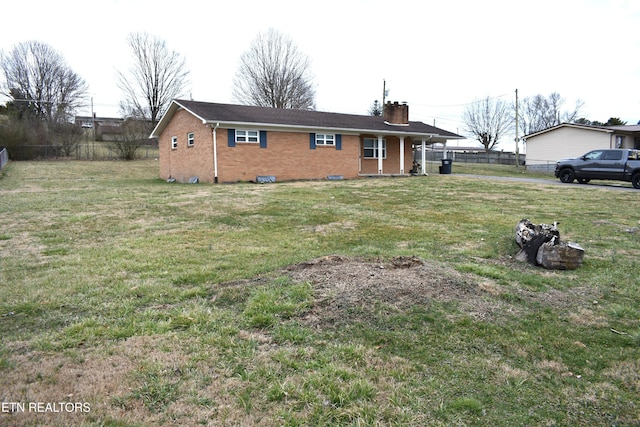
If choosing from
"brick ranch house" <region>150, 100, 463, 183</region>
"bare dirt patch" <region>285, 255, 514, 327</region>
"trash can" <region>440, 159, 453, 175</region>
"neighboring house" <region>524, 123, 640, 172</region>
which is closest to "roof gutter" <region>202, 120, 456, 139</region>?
"brick ranch house" <region>150, 100, 463, 183</region>

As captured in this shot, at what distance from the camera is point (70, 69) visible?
167ft

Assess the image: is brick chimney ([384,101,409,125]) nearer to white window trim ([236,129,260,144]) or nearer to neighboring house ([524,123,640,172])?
white window trim ([236,129,260,144])

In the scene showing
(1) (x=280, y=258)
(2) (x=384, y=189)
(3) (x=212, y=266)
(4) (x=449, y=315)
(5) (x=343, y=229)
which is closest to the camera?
(4) (x=449, y=315)

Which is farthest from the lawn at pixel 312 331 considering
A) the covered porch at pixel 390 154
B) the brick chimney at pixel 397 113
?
the brick chimney at pixel 397 113

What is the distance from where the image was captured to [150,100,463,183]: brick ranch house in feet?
65.7

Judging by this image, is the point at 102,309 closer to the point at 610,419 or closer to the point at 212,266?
the point at 212,266

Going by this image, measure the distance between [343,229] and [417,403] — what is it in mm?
5843

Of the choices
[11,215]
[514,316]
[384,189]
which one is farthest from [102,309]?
[384,189]

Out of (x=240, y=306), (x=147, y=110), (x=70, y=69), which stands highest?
(x=70, y=69)

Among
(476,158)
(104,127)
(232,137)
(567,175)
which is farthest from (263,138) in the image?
(104,127)

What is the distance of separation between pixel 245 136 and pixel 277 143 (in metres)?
1.80

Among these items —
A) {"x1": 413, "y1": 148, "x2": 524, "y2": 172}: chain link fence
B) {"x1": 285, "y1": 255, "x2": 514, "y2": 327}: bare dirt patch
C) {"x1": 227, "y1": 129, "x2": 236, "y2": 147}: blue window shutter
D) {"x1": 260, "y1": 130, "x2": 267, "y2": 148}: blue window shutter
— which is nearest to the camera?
{"x1": 285, "y1": 255, "x2": 514, "y2": 327}: bare dirt patch

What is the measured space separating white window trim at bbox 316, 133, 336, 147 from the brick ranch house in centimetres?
6

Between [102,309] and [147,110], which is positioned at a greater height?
[147,110]
